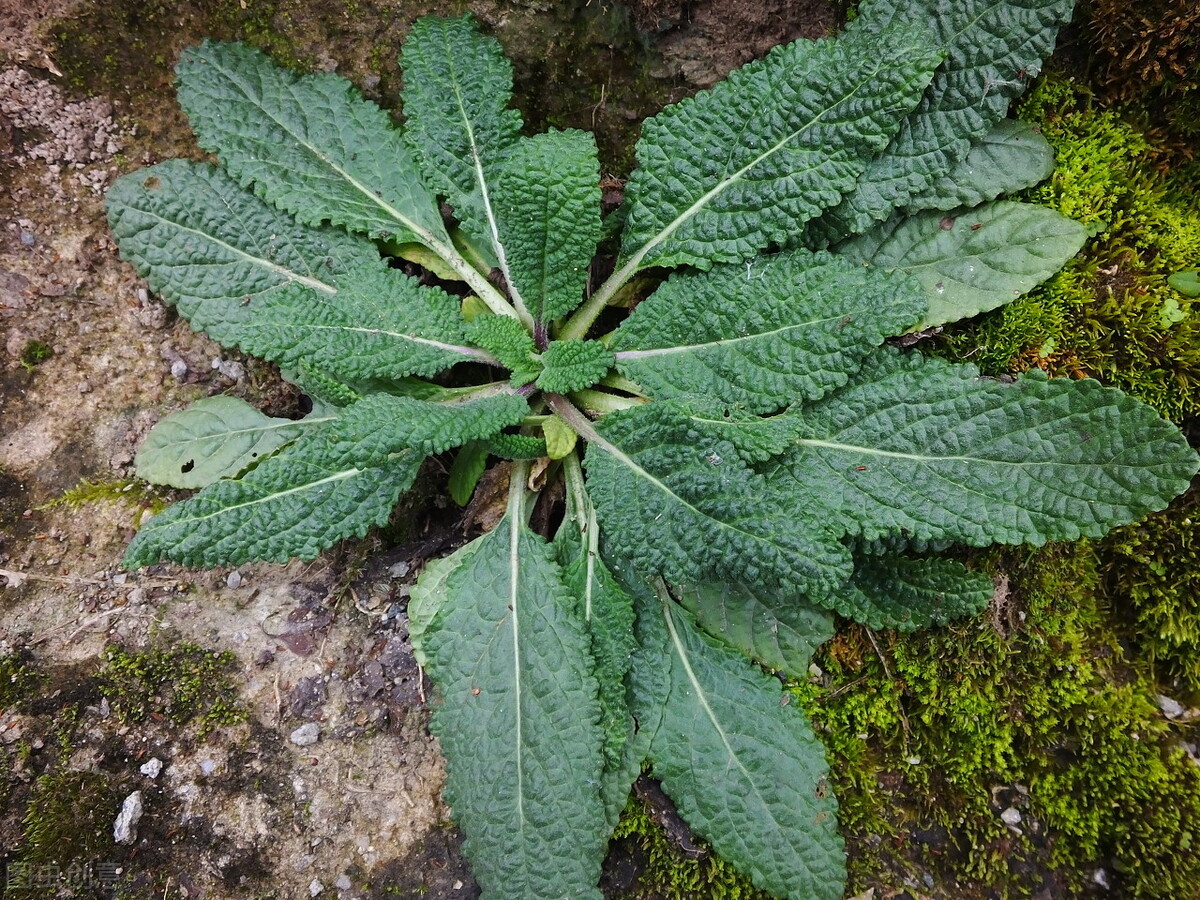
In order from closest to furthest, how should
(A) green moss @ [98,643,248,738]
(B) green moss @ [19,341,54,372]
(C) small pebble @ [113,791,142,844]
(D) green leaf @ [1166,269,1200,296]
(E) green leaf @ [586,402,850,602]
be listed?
1. (E) green leaf @ [586,402,850,602]
2. (D) green leaf @ [1166,269,1200,296]
3. (C) small pebble @ [113,791,142,844]
4. (A) green moss @ [98,643,248,738]
5. (B) green moss @ [19,341,54,372]

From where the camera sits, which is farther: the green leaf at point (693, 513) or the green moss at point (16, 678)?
the green moss at point (16, 678)

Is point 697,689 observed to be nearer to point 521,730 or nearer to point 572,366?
point 521,730

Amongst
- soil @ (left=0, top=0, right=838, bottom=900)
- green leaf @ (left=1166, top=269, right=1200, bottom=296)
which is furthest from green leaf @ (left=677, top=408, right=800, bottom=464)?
green leaf @ (left=1166, top=269, right=1200, bottom=296)

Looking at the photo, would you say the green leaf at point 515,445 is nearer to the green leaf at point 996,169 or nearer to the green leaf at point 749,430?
the green leaf at point 749,430

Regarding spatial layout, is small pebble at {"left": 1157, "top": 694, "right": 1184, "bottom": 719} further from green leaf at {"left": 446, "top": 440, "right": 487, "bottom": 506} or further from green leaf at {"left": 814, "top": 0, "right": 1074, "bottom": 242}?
green leaf at {"left": 446, "top": 440, "right": 487, "bottom": 506}

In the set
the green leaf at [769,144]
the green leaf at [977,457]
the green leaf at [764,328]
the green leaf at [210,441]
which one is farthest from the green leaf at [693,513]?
the green leaf at [210,441]

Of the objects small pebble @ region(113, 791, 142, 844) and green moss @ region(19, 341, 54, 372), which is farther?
green moss @ region(19, 341, 54, 372)
